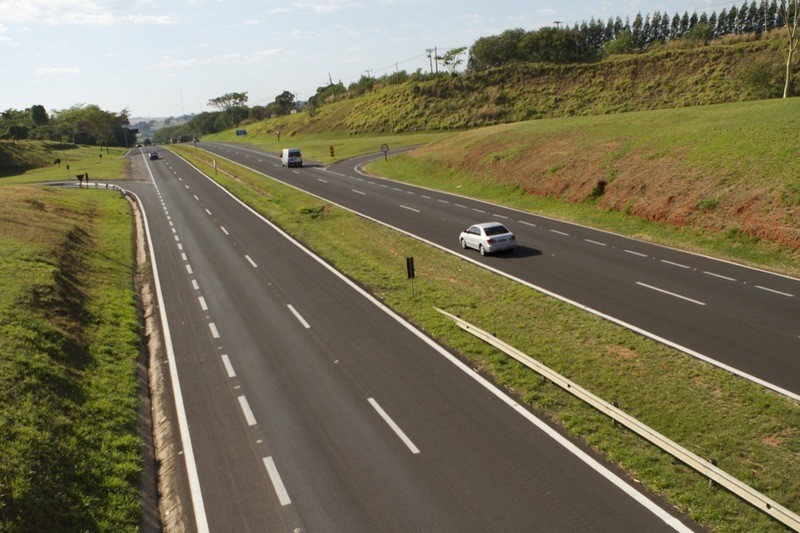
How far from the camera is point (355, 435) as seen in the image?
12.5 meters

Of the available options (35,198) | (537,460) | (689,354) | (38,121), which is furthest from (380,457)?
(38,121)

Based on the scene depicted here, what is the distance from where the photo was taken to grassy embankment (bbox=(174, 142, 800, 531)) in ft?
32.8

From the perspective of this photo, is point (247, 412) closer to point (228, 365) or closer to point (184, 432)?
point (184, 432)

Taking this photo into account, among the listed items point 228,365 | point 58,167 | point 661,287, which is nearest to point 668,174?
point 661,287

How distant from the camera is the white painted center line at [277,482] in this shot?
1050cm

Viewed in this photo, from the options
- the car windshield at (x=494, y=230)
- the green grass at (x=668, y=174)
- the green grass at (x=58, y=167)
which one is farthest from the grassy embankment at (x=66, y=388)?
the green grass at (x=58, y=167)

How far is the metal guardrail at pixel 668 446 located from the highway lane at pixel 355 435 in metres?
1.22

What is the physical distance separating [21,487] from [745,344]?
56.2 ft

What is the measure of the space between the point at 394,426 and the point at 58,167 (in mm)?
94687

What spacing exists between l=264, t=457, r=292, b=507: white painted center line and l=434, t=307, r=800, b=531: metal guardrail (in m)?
6.72

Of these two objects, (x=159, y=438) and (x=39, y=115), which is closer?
(x=159, y=438)

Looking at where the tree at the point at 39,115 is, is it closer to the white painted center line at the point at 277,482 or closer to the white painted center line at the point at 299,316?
the white painted center line at the point at 299,316

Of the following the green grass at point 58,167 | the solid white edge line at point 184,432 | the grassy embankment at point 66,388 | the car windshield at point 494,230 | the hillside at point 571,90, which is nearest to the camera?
the grassy embankment at point 66,388

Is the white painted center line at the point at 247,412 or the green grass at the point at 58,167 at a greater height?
the green grass at the point at 58,167
